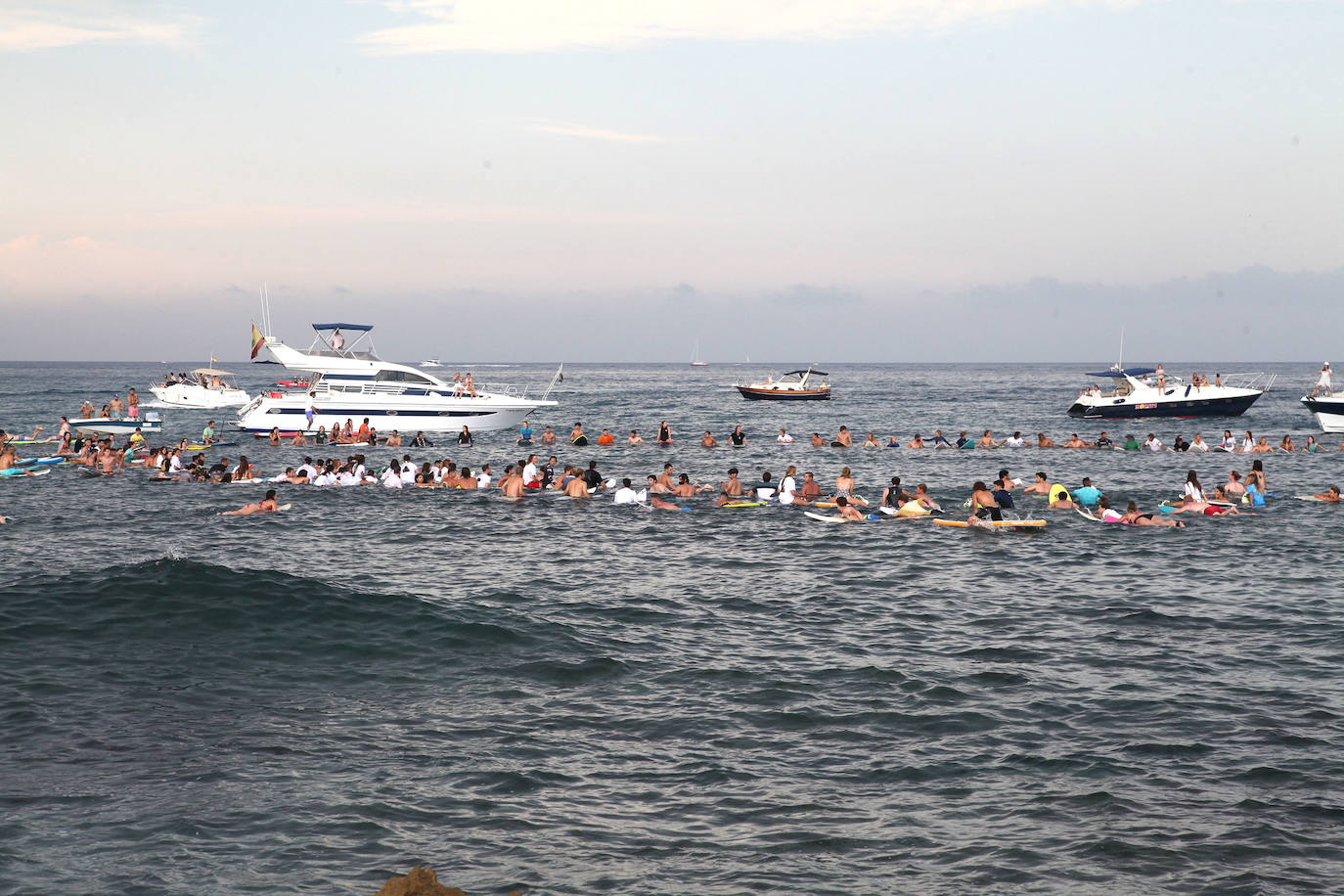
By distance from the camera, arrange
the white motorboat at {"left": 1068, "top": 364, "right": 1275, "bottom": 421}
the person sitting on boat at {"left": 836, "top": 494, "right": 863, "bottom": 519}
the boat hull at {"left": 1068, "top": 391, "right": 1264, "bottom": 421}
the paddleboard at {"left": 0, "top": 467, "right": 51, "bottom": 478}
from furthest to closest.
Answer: the boat hull at {"left": 1068, "top": 391, "right": 1264, "bottom": 421} < the white motorboat at {"left": 1068, "top": 364, "right": 1275, "bottom": 421} < the paddleboard at {"left": 0, "top": 467, "right": 51, "bottom": 478} < the person sitting on boat at {"left": 836, "top": 494, "right": 863, "bottom": 519}

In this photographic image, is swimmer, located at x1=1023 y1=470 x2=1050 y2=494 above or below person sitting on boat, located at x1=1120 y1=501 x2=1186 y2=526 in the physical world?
above

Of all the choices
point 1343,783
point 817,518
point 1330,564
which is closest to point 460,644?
point 1343,783

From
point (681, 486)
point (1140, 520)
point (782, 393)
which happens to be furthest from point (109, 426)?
point (782, 393)

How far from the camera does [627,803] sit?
1069cm

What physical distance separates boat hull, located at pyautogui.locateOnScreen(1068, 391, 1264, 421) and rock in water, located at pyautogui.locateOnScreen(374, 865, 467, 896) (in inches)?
2764

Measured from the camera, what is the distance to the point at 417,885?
20.8 ft

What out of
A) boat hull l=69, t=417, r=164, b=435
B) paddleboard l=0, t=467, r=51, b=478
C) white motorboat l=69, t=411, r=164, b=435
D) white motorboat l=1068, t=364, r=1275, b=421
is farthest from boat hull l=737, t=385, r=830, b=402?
paddleboard l=0, t=467, r=51, b=478

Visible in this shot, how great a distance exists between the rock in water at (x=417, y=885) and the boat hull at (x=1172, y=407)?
7019 centimetres

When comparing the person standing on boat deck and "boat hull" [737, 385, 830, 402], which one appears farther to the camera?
"boat hull" [737, 385, 830, 402]

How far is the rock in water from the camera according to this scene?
20.8 feet

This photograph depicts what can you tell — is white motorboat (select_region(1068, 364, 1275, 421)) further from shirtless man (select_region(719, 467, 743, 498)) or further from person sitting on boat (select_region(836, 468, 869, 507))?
shirtless man (select_region(719, 467, 743, 498))

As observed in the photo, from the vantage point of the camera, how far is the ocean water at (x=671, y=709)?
9.57 meters

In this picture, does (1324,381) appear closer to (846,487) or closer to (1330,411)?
(1330,411)

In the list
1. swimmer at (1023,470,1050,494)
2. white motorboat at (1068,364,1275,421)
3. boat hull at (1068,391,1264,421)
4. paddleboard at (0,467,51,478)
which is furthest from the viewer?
boat hull at (1068,391,1264,421)
